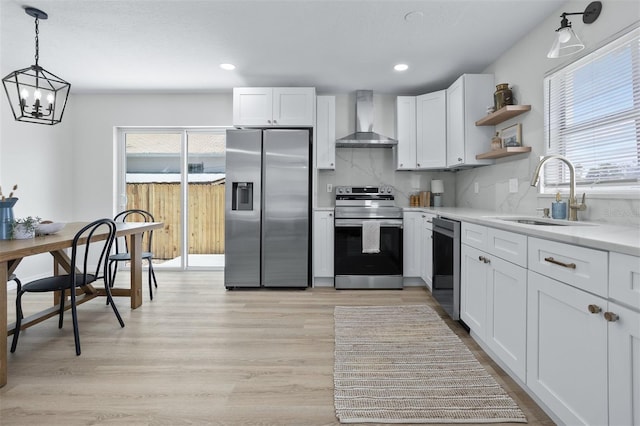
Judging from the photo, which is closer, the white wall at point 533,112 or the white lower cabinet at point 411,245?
the white wall at point 533,112

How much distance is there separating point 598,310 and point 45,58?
4.71 metres

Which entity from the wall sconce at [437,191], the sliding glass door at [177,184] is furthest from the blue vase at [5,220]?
the wall sconce at [437,191]

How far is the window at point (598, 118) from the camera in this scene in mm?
1821

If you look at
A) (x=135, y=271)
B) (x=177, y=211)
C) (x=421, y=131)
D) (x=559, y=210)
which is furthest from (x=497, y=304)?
(x=177, y=211)

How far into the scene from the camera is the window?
5.98 feet

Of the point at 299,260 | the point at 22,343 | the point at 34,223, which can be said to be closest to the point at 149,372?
the point at 22,343

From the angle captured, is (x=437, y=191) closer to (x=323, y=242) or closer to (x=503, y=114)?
(x=503, y=114)

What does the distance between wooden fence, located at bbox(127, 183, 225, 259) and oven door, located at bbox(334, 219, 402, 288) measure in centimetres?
197

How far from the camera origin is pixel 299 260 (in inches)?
149

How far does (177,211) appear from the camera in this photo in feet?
15.3

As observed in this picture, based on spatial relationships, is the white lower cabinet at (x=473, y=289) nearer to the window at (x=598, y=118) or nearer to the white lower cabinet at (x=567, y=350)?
the white lower cabinet at (x=567, y=350)

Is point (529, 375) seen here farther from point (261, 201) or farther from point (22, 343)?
point (22, 343)

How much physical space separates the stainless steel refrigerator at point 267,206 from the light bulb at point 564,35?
2438mm

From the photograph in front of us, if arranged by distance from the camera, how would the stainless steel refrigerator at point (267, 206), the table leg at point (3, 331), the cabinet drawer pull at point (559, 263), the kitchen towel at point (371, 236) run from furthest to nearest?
the stainless steel refrigerator at point (267, 206) → the kitchen towel at point (371, 236) → the table leg at point (3, 331) → the cabinet drawer pull at point (559, 263)
